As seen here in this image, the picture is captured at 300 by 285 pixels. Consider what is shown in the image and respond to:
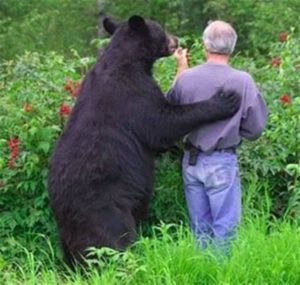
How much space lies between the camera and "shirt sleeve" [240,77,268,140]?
599 cm

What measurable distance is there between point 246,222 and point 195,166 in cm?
58

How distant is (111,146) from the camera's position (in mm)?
5977

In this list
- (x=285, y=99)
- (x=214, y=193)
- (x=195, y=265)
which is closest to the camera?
(x=195, y=265)

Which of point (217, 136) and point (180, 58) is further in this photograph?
point (180, 58)

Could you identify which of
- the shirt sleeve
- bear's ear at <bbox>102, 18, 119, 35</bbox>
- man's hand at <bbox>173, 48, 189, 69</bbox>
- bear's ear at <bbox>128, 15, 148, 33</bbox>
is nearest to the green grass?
the shirt sleeve

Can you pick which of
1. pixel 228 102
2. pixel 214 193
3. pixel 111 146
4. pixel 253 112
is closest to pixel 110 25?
pixel 111 146

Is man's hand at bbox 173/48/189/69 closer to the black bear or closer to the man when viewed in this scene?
the man

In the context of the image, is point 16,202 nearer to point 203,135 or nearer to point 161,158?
point 161,158

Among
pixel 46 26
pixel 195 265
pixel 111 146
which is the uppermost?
pixel 111 146

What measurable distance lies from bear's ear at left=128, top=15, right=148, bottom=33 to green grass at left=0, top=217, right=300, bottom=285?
1.58m

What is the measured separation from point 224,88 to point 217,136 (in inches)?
13.7

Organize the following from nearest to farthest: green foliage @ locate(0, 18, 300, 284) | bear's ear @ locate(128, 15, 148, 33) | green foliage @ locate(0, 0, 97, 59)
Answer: bear's ear @ locate(128, 15, 148, 33)
green foliage @ locate(0, 18, 300, 284)
green foliage @ locate(0, 0, 97, 59)

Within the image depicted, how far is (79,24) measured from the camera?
2700 centimetres

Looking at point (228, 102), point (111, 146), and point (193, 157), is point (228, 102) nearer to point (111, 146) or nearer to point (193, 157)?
point (193, 157)
